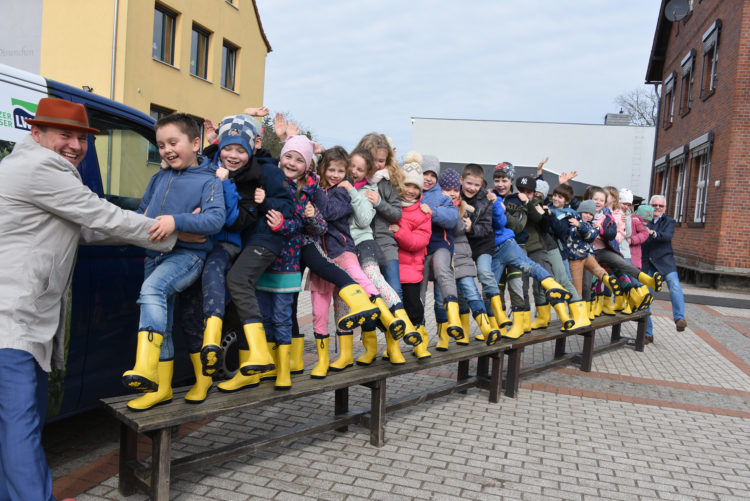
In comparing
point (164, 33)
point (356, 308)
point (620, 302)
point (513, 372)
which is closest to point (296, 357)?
point (356, 308)

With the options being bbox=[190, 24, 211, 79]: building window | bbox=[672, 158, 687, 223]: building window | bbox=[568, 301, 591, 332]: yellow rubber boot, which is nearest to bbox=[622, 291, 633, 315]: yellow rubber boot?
bbox=[568, 301, 591, 332]: yellow rubber boot

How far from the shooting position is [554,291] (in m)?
5.91

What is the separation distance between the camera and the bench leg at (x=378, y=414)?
4.23 meters

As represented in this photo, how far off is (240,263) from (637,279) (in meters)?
6.17

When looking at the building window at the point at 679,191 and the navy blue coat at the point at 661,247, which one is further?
the building window at the point at 679,191

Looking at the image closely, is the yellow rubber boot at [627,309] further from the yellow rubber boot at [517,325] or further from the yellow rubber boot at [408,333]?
the yellow rubber boot at [408,333]

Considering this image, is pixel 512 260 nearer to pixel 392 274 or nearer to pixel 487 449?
pixel 392 274

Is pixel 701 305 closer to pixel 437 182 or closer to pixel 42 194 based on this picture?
pixel 437 182

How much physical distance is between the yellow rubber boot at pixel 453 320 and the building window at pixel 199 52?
18.6 metres

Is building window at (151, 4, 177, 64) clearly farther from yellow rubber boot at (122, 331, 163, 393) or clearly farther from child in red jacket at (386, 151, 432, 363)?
yellow rubber boot at (122, 331, 163, 393)

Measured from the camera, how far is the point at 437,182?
537cm

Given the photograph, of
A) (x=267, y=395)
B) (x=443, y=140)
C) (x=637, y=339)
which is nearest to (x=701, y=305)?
(x=637, y=339)

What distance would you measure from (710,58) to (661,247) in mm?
12749

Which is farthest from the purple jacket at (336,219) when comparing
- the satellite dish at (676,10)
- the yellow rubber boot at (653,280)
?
the satellite dish at (676,10)
